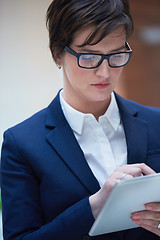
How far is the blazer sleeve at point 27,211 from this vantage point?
112cm

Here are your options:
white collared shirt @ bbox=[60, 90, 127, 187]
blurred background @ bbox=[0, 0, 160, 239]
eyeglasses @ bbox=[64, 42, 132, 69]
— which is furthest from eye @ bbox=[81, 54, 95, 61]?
blurred background @ bbox=[0, 0, 160, 239]

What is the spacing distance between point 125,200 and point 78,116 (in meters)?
0.47

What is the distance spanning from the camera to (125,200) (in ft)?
3.09

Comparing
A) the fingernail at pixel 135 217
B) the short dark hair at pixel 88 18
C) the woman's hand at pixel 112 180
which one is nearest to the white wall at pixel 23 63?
the short dark hair at pixel 88 18

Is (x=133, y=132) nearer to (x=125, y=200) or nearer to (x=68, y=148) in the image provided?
(x=68, y=148)

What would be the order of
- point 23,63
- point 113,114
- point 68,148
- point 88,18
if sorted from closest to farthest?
point 88,18
point 68,148
point 113,114
point 23,63

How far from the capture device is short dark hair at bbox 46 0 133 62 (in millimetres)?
1147

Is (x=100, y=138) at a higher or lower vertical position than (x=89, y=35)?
lower

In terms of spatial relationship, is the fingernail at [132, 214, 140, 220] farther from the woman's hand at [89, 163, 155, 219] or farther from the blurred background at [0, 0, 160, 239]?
the blurred background at [0, 0, 160, 239]

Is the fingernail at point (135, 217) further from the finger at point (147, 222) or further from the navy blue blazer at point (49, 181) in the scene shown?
the navy blue blazer at point (49, 181)

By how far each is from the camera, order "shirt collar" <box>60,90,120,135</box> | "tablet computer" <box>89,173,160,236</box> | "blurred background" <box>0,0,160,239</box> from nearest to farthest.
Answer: "tablet computer" <box>89,173,160,236</box> < "shirt collar" <box>60,90,120,135</box> < "blurred background" <box>0,0,160,239</box>

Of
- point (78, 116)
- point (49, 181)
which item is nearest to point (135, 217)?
point (49, 181)

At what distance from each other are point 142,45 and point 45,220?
252cm

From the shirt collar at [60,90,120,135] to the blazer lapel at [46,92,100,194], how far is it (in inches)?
1.0
